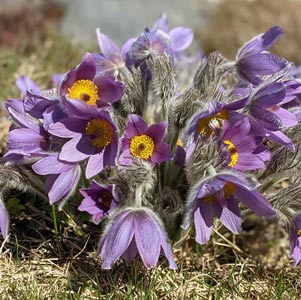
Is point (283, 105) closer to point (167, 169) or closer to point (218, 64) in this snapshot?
point (218, 64)

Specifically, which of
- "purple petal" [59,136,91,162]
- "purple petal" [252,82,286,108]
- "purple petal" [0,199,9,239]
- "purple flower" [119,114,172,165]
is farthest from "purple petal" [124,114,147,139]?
"purple petal" [0,199,9,239]

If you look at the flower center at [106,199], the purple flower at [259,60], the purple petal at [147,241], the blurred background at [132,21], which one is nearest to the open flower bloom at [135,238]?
the purple petal at [147,241]

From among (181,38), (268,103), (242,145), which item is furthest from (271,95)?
(181,38)

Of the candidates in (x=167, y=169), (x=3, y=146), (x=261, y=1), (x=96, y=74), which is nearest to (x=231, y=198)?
(x=167, y=169)

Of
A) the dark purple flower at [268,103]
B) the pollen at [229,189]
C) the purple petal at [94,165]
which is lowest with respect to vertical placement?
the purple petal at [94,165]

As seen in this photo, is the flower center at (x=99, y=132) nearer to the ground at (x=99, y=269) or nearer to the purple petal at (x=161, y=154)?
the purple petal at (x=161, y=154)
